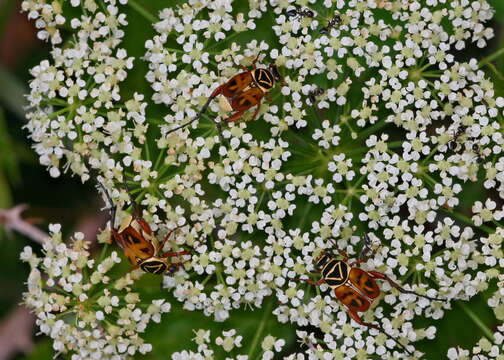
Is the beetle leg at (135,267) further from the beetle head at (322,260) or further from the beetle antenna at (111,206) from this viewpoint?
the beetle head at (322,260)

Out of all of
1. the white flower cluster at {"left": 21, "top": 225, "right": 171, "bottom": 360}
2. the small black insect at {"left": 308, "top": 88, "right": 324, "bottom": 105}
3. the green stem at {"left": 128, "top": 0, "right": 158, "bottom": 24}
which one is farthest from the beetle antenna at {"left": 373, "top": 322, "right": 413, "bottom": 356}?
the green stem at {"left": 128, "top": 0, "right": 158, "bottom": 24}

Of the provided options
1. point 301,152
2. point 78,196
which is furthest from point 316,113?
point 78,196

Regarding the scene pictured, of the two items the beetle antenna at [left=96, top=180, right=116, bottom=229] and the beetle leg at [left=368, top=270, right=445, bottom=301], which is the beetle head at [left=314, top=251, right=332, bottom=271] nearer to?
the beetle leg at [left=368, top=270, right=445, bottom=301]

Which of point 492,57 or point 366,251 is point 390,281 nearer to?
point 366,251

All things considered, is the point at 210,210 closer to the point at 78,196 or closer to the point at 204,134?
the point at 204,134

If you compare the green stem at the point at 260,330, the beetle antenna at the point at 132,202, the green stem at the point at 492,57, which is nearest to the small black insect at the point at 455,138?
the green stem at the point at 492,57

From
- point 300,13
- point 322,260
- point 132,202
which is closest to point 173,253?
point 132,202
